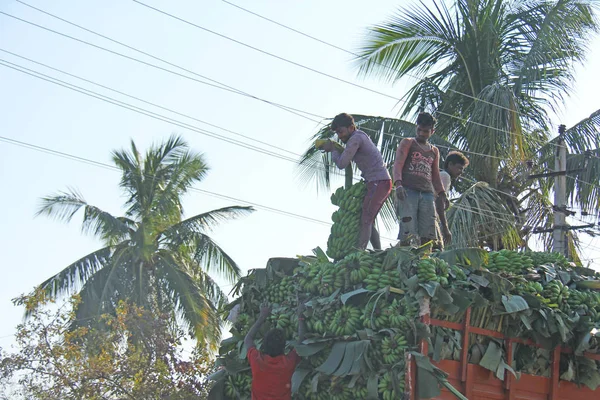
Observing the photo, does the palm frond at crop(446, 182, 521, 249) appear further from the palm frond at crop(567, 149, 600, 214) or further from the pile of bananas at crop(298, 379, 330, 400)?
the pile of bananas at crop(298, 379, 330, 400)

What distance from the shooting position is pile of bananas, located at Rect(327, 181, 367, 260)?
25.4 feet

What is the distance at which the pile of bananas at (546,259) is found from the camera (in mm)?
7359

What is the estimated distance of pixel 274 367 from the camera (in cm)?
721

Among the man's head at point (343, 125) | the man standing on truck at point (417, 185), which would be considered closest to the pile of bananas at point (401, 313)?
the man standing on truck at point (417, 185)

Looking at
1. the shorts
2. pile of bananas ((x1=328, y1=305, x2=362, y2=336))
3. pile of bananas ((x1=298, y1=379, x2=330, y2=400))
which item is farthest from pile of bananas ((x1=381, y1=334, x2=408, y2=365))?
the shorts

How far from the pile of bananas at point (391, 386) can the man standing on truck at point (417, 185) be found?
1.92 metres

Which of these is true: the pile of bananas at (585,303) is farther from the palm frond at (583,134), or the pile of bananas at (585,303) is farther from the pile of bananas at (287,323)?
the palm frond at (583,134)

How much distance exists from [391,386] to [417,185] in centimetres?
238

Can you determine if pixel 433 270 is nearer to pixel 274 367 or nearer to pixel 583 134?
pixel 274 367

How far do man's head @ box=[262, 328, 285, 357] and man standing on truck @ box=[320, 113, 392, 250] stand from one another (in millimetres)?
1108

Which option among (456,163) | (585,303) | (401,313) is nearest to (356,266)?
(401,313)

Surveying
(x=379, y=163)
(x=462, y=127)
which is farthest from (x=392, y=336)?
(x=462, y=127)

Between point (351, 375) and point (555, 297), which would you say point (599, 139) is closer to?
point (555, 297)

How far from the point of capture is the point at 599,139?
56.9ft
